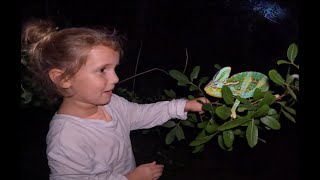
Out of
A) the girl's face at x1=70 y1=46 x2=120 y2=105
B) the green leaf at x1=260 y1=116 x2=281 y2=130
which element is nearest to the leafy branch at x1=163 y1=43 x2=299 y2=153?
the green leaf at x1=260 y1=116 x2=281 y2=130

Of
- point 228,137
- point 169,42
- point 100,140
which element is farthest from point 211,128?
point 169,42

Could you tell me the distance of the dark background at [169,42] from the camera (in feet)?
2.49

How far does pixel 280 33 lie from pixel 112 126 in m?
0.54

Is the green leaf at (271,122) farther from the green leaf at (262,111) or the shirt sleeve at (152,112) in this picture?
the shirt sleeve at (152,112)

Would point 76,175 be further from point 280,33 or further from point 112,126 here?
point 280,33

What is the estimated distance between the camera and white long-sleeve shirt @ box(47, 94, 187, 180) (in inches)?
24.8

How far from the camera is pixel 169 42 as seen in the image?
95 cm

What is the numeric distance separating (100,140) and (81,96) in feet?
0.37

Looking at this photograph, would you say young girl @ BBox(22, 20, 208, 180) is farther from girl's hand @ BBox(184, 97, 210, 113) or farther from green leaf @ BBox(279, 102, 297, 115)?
green leaf @ BBox(279, 102, 297, 115)

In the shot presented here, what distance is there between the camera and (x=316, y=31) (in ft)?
1.61

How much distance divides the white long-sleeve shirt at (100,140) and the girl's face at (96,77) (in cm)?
7

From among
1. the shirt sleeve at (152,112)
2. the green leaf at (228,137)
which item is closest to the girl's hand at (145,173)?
the shirt sleeve at (152,112)

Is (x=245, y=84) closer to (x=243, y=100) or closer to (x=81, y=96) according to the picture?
(x=243, y=100)

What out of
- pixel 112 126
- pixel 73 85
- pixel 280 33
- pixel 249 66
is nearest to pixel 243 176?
pixel 249 66
